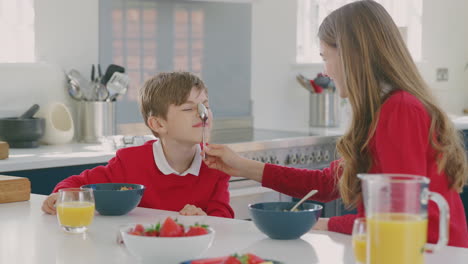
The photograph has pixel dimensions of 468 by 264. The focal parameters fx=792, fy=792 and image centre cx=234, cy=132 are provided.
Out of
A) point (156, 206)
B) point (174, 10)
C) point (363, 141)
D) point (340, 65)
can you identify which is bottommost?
point (156, 206)

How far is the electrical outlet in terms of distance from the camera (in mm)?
6203

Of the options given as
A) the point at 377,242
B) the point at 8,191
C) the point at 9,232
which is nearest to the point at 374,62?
the point at 377,242

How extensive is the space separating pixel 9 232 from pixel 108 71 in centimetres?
211

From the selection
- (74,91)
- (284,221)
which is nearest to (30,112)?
(74,91)

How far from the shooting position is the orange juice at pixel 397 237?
1.25 m

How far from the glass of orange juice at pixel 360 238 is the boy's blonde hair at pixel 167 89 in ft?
3.91

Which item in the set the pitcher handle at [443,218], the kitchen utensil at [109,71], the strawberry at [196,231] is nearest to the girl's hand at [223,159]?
the strawberry at [196,231]

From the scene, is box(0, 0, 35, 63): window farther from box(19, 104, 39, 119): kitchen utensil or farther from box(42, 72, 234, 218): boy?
box(42, 72, 234, 218): boy

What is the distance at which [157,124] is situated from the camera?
2535 mm

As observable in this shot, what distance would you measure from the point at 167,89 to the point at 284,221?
0.88 metres

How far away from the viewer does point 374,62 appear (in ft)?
6.24

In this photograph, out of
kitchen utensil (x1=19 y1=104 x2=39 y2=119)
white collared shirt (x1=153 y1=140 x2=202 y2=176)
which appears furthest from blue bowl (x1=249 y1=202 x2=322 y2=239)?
kitchen utensil (x1=19 y1=104 x2=39 y2=119)

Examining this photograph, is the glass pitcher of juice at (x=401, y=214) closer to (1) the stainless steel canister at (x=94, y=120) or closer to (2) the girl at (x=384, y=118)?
(2) the girl at (x=384, y=118)

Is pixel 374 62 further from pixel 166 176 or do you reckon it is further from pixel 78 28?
pixel 78 28
